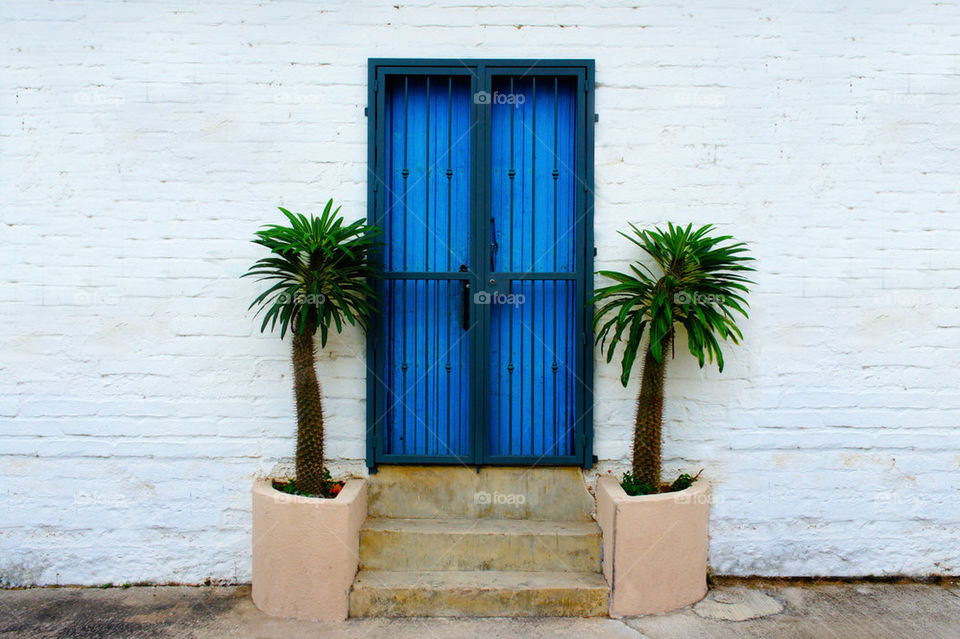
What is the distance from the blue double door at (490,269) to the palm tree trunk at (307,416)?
0.38m

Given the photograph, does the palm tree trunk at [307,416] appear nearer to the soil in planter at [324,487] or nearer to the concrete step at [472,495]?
the soil in planter at [324,487]

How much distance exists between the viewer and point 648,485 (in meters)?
3.52

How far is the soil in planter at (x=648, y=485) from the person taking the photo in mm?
3518

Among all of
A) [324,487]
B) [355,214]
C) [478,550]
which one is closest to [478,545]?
[478,550]

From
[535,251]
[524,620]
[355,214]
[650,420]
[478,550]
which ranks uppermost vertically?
[355,214]

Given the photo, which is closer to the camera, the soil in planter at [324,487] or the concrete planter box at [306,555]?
the concrete planter box at [306,555]

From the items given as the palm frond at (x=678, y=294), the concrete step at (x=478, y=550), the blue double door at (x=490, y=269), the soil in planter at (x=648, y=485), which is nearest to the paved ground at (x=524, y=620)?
the concrete step at (x=478, y=550)

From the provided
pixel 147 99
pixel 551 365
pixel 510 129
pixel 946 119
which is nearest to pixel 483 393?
pixel 551 365

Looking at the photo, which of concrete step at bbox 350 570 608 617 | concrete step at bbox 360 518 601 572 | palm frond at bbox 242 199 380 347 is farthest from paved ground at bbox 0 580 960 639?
palm frond at bbox 242 199 380 347

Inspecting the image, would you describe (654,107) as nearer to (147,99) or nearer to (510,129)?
(510,129)

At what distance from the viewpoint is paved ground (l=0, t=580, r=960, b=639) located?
126 inches

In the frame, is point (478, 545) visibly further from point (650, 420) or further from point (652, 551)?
point (650, 420)

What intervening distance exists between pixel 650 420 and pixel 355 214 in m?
1.88

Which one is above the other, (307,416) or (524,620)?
(307,416)
